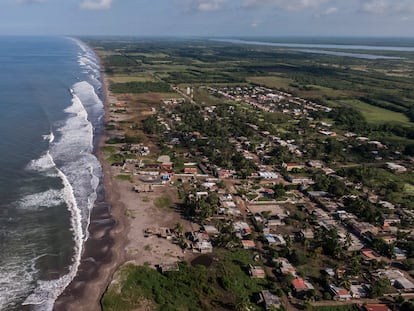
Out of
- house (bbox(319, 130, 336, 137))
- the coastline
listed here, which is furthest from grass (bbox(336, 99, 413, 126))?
A: the coastline

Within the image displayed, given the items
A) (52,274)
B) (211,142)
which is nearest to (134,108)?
(211,142)

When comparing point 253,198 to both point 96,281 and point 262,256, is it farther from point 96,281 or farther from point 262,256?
point 96,281

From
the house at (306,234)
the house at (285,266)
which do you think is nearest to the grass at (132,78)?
the house at (306,234)

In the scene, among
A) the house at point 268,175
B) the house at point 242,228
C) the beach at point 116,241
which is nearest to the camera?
the beach at point 116,241

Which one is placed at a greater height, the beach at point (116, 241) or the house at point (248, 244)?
the house at point (248, 244)

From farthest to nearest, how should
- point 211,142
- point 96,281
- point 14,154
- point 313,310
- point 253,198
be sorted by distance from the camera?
1. point 211,142
2. point 14,154
3. point 253,198
4. point 96,281
5. point 313,310

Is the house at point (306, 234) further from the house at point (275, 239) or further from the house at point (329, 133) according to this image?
the house at point (329, 133)

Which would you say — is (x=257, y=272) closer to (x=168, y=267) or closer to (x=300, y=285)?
(x=300, y=285)

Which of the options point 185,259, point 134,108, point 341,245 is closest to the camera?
point 185,259
